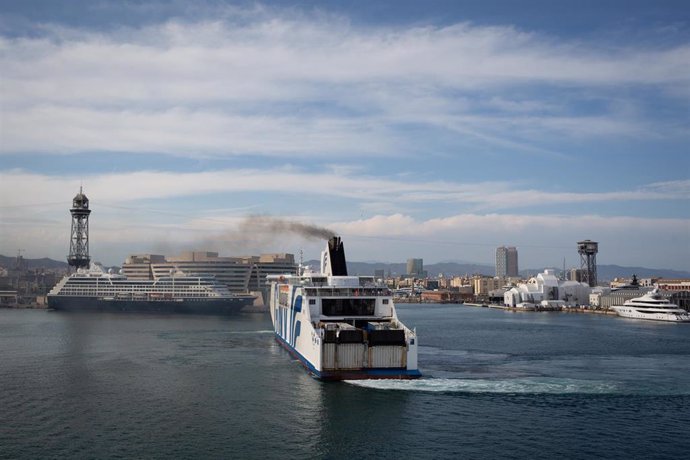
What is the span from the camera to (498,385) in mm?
29766

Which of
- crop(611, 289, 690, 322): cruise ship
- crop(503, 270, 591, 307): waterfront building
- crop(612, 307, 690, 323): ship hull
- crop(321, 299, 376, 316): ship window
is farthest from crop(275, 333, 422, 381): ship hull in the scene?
crop(503, 270, 591, 307): waterfront building

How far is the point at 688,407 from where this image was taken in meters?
25.8

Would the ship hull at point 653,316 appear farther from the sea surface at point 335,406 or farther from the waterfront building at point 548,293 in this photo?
the sea surface at point 335,406

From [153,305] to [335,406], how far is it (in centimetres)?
7052

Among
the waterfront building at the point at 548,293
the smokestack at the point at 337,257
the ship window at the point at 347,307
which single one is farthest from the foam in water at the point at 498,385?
the waterfront building at the point at 548,293

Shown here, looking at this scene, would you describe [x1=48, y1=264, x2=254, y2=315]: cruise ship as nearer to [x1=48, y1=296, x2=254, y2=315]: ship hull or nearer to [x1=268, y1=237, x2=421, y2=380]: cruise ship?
[x1=48, y1=296, x2=254, y2=315]: ship hull

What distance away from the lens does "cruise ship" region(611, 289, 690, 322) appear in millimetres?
78394

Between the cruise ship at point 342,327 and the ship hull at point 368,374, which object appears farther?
the cruise ship at point 342,327

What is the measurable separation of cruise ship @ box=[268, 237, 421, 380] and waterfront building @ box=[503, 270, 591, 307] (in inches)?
2965

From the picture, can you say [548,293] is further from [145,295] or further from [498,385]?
[498,385]

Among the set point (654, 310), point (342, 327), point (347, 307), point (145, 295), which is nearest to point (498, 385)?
point (342, 327)

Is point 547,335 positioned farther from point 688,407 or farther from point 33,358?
point 33,358

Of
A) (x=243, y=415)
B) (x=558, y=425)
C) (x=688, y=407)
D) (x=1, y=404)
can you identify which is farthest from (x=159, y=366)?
(x=688, y=407)

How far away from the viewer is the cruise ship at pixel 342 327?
A: 2988 cm
